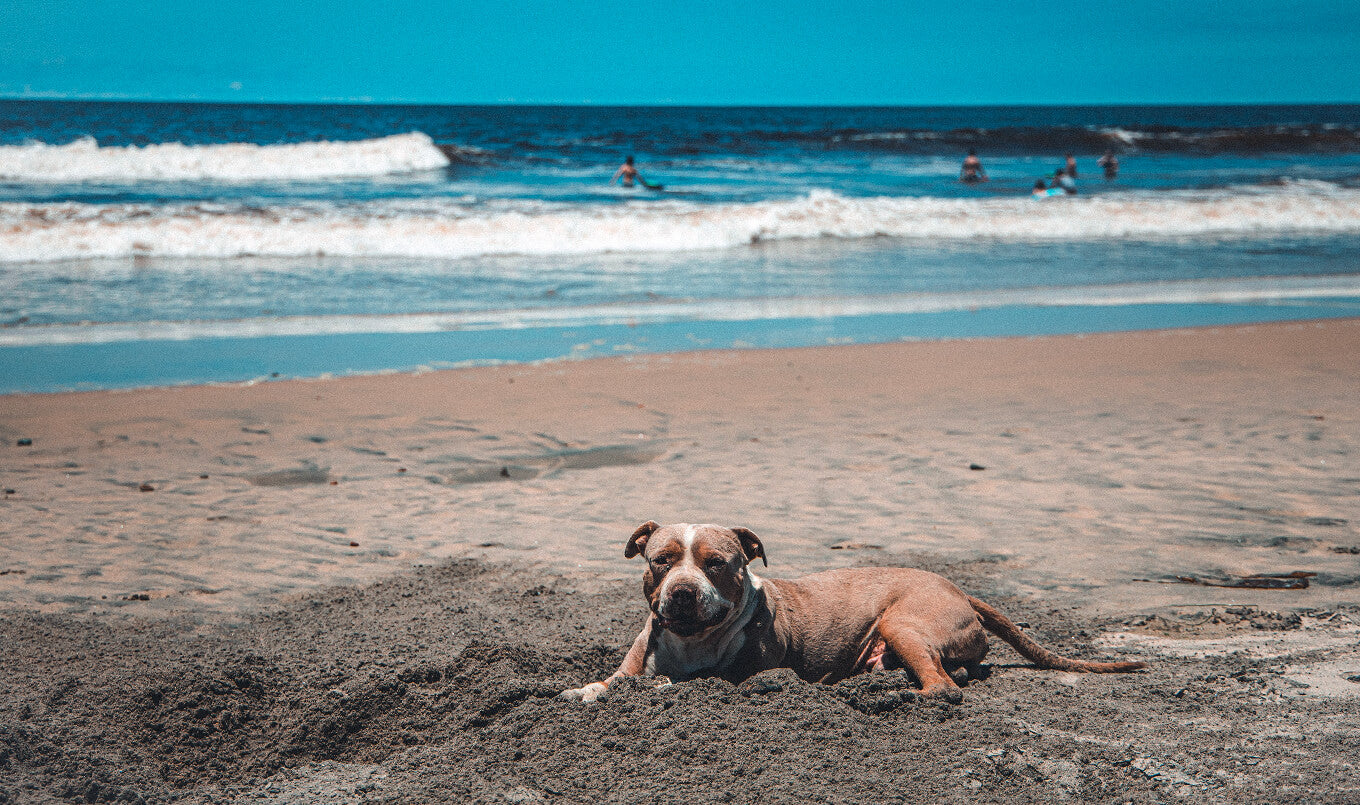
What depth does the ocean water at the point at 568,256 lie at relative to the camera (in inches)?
420

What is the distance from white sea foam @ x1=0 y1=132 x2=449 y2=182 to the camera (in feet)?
91.6

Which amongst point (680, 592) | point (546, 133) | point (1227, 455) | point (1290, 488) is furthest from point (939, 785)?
point (546, 133)

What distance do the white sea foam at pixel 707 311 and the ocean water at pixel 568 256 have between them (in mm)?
65

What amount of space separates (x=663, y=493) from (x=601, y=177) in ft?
77.8

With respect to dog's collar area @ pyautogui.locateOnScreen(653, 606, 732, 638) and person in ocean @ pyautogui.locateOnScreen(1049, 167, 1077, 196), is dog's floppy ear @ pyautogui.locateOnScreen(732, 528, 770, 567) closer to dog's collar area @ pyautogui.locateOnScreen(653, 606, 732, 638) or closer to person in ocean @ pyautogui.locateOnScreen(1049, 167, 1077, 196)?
dog's collar area @ pyautogui.locateOnScreen(653, 606, 732, 638)

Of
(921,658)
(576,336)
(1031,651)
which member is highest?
(576,336)

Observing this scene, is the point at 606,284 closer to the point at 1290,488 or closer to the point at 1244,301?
the point at 1244,301

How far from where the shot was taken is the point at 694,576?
3.23 meters

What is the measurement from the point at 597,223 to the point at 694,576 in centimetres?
1537

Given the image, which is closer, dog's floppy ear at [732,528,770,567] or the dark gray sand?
the dark gray sand

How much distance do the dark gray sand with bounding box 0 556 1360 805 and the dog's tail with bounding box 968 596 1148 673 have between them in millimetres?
43

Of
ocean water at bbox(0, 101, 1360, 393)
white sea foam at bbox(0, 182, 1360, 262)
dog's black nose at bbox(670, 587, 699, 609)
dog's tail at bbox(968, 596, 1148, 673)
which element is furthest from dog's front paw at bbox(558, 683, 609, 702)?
white sea foam at bbox(0, 182, 1360, 262)

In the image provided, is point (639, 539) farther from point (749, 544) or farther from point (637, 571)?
point (637, 571)

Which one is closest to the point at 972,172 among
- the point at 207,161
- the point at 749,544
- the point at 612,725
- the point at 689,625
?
the point at 207,161
